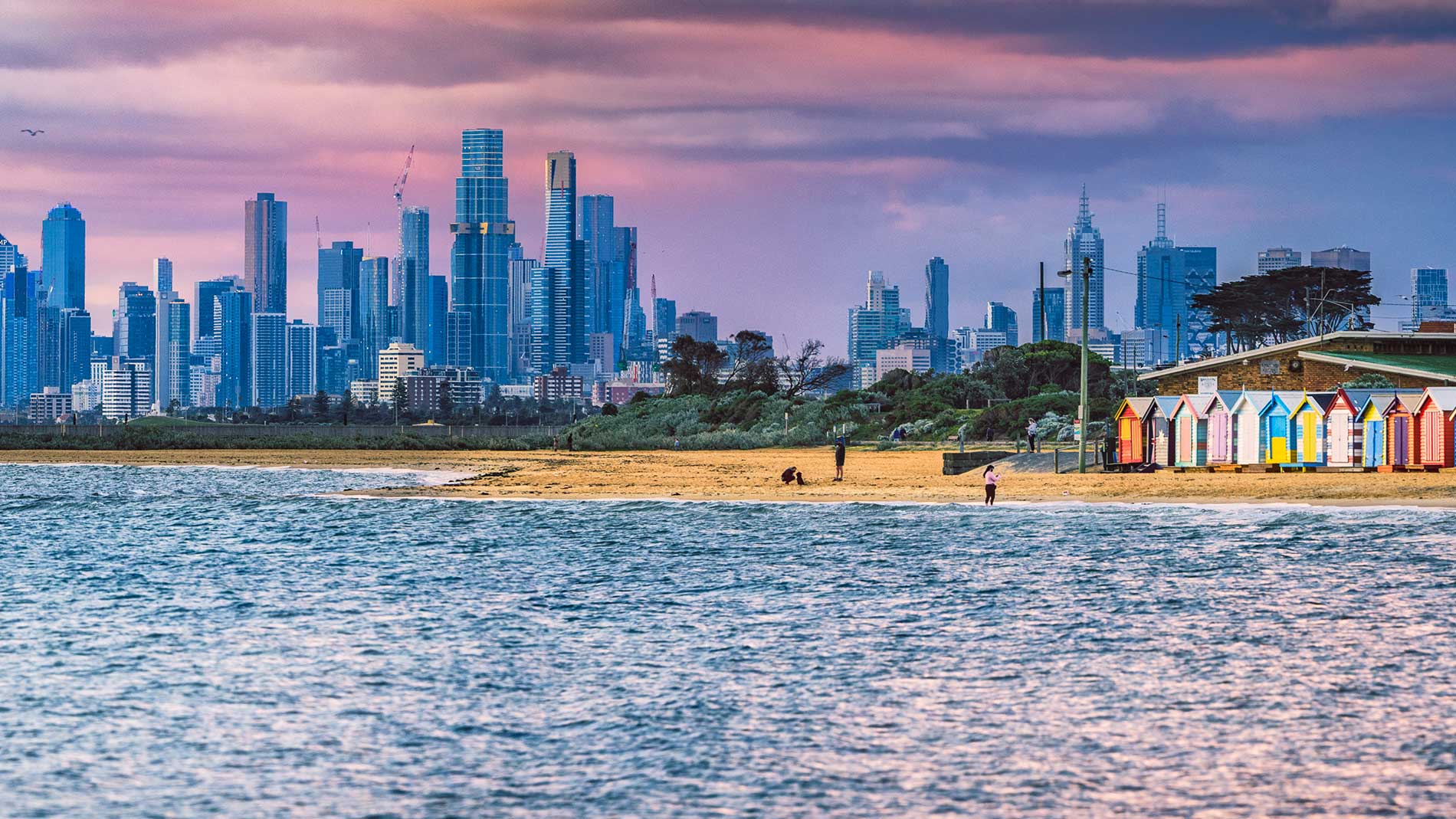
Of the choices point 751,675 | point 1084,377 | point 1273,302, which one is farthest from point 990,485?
point 1273,302

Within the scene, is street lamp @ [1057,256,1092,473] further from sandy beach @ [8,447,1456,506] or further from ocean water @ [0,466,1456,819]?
ocean water @ [0,466,1456,819]

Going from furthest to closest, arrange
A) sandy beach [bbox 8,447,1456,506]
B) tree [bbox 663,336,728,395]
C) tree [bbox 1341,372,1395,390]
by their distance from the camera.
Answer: tree [bbox 663,336,728,395]
tree [bbox 1341,372,1395,390]
sandy beach [bbox 8,447,1456,506]

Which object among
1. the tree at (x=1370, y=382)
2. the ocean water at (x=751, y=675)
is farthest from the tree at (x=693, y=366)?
the ocean water at (x=751, y=675)

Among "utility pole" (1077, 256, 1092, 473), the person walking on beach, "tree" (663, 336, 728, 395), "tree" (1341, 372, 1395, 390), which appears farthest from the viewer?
"tree" (663, 336, 728, 395)

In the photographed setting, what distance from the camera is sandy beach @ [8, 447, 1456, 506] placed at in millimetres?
45969

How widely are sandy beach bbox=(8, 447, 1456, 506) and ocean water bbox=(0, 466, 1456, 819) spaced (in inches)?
94.5

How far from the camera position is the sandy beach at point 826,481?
4597cm

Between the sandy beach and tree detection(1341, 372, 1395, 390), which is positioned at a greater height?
tree detection(1341, 372, 1395, 390)

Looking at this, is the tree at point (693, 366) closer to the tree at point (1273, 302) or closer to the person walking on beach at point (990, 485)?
the tree at point (1273, 302)

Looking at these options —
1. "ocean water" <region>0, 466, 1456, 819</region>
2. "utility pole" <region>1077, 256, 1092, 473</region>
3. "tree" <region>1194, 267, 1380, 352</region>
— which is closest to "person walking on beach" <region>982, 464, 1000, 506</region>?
"ocean water" <region>0, 466, 1456, 819</region>

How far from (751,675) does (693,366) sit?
138 meters

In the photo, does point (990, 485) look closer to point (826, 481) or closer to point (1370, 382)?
point (826, 481)

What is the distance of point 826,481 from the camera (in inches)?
2373

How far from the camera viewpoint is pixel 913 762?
1652cm
